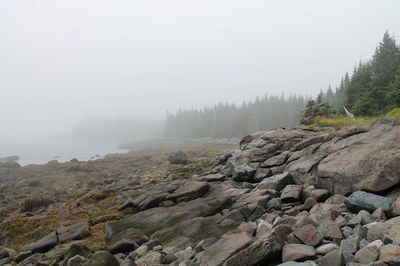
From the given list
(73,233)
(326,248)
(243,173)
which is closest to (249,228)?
(326,248)

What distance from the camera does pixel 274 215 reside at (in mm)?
10609

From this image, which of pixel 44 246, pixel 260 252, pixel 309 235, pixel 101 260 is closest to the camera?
pixel 260 252

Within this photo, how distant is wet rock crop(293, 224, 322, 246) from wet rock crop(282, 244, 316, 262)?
0.28 meters

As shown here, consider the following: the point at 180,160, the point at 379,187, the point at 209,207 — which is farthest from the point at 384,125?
the point at 180,160

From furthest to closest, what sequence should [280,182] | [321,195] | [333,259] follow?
[280,182] → [321,195] → [333,259]

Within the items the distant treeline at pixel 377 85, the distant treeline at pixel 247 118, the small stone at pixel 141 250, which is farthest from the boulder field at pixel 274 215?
the distant treeline at pixel 247 118

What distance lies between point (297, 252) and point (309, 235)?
753mm

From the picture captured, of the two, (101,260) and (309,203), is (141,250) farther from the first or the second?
(309,203)

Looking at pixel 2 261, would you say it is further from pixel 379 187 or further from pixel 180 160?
pixel 180 160

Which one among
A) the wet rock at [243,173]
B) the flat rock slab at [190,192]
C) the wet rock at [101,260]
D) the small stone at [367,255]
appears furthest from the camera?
the wet rock at [243,173]

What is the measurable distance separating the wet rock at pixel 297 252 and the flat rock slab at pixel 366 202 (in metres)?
2.66

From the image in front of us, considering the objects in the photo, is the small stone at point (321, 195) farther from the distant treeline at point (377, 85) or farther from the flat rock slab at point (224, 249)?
the distant treeline at point (377, 85)

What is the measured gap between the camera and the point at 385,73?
38750 mm

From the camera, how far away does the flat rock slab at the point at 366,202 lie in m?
8.49
